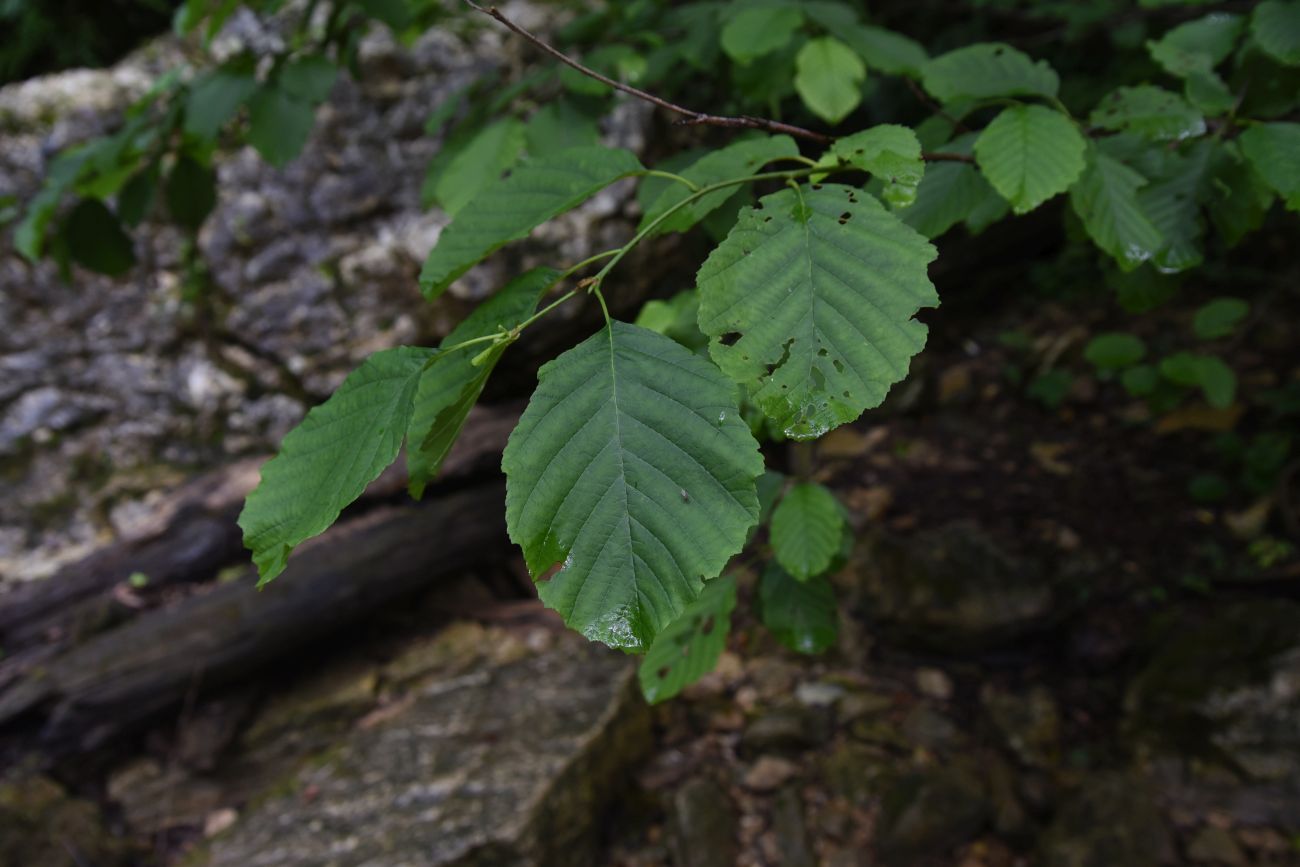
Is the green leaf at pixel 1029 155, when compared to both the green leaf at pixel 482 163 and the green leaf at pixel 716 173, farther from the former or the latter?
the green leaf at pixel 482 163

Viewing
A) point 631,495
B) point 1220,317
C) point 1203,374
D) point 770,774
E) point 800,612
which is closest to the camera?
point 631,495

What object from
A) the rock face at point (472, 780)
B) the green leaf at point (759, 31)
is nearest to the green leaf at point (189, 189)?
the green leaf at point (759, 31)

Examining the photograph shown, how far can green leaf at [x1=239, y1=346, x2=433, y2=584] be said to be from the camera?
0.60m

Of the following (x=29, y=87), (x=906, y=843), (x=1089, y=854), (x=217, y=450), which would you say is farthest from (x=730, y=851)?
(x=29, y=87)

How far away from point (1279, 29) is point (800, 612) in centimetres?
102

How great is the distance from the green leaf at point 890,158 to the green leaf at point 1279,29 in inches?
22.1

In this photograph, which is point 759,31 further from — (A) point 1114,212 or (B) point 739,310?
(B) point 739,310

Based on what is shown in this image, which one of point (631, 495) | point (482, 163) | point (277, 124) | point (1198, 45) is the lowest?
point (631, 495)

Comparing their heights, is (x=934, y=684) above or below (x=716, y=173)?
below

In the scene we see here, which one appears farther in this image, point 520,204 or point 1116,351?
point 1116,351

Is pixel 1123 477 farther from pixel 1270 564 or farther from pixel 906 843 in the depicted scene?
pixel 906 843

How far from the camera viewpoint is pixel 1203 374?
6.59ft

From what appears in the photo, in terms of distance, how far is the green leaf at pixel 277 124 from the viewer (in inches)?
59.6

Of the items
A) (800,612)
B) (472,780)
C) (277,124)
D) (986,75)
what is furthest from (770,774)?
(277,124)
